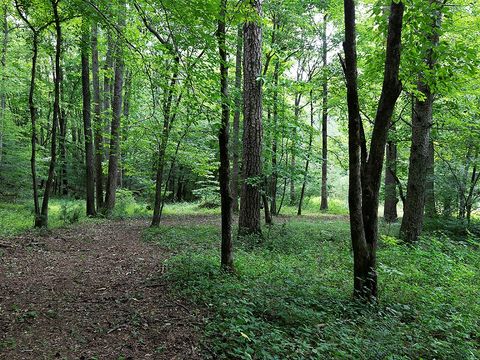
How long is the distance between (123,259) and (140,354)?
3969 mm

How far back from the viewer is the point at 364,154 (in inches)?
184

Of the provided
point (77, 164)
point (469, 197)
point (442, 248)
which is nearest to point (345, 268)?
point (442, 248)

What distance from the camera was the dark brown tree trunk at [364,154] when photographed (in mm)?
4305

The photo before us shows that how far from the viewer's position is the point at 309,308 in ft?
14.4

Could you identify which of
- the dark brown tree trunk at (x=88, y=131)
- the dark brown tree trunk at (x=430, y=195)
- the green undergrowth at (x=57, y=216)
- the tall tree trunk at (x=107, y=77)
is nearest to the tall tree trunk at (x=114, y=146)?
the tall tree trunk at (x=107, y=77)

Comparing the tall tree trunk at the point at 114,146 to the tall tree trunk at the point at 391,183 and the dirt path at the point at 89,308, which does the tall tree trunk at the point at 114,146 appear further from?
the tall tree trunk at the point at 391,183

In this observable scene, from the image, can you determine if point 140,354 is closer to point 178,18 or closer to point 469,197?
point 178,18

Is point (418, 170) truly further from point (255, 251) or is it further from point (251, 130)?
point (255, 251)

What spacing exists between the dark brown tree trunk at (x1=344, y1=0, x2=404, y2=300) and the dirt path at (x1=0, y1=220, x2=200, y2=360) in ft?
8.06

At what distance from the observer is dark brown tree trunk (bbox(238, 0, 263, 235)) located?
892 centimetres

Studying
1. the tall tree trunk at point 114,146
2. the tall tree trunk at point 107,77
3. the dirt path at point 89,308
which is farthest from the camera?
the tall tree trunk at point 114,146

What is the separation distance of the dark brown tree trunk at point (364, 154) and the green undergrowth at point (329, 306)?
1.95 ft

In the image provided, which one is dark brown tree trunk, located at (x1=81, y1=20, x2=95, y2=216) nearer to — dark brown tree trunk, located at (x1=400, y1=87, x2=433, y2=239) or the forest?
the forest

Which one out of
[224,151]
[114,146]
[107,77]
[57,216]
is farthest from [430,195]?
[57,216]
